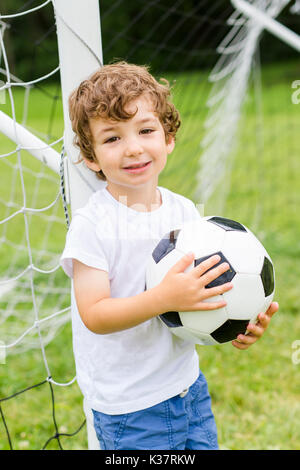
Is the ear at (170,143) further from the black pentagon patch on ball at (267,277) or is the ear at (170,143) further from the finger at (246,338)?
the finger at (246,338)

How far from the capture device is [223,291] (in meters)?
1.36

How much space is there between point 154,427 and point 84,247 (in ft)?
1.78

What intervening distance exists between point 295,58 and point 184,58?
3.21 meters

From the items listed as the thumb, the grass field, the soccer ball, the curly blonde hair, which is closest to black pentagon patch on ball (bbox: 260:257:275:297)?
the soccer ball

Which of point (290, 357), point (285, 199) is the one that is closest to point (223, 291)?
point (290, 357)

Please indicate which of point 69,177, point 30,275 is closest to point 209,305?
point 69,177

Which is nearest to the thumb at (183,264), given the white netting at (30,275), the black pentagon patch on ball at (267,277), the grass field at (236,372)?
the black pentagon patch on ball at (267,277)

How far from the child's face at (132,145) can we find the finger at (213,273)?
0.31 metres

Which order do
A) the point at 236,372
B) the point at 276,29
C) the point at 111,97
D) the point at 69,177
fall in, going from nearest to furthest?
the point at 111,97 → the point at 69,177 → the point at 236,372 → the point at 276,29

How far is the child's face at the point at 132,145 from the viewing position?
4.73ft

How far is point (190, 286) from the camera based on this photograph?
1326mm

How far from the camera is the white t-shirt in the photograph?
1.48 metres

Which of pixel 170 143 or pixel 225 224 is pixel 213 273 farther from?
pixel 170 143

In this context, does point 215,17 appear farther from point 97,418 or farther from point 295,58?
Result: point 97,418
